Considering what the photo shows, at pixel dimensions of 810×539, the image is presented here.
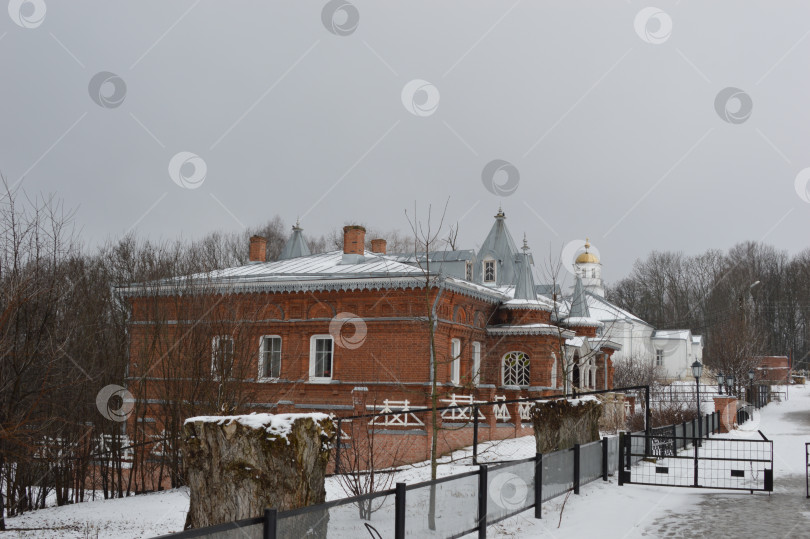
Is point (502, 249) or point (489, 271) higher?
point (502, 249)

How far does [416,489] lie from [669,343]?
60522mm

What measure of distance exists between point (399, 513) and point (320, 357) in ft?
63.5

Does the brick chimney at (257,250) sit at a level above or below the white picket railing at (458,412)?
above

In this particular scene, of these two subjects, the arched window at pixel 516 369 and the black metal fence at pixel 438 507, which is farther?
the arched window at pixel 516 369

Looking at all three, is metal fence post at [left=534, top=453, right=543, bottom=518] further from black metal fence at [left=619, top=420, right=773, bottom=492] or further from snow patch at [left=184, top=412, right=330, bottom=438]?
snow patch at [left=184, top=412, right=330, bottom=438]

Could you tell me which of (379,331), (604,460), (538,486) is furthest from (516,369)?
(538,486)

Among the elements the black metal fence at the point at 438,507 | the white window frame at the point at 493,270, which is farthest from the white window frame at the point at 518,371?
the black metal fence at the point at 438,507

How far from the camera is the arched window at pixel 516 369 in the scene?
28.9 metres

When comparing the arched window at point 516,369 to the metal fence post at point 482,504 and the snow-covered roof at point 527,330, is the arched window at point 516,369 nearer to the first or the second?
the snow-covered roof at point 527,330

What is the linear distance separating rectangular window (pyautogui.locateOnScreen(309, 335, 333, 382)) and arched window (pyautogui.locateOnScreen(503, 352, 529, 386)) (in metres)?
7.39

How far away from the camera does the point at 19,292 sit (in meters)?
9.45

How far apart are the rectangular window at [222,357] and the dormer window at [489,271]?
20.2 meters

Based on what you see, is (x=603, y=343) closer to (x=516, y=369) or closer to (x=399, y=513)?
(x=516, y=369)

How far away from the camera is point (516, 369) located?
95.6 feet
